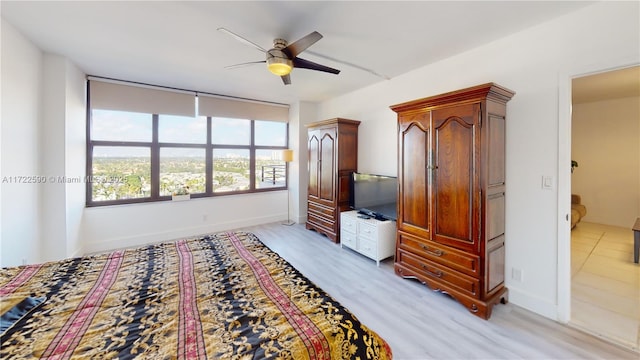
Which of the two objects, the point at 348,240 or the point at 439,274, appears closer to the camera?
the point at 439,274

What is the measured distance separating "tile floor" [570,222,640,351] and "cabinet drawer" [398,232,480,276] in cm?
88

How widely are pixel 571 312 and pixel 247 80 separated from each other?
463 centimetres

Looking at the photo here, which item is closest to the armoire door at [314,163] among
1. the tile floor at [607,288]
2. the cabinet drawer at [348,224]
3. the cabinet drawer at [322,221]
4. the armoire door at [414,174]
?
the cabinet drawer at [322,221]

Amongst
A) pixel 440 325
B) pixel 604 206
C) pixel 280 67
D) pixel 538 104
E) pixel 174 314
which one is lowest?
pixel 440 325

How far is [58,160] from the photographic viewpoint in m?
3.02

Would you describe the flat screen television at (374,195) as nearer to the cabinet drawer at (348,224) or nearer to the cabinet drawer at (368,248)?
the cabinet drawer at (348,224)

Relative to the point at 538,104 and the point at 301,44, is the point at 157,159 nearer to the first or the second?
the point at 301,44

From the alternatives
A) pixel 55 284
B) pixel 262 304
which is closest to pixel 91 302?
pixel 55 284

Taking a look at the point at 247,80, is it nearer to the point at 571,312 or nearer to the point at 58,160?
the point at 58,160

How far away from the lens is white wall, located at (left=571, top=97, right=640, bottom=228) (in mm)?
4695

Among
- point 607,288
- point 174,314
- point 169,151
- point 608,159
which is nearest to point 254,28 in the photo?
point 174,314

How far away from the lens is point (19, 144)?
2.53 m

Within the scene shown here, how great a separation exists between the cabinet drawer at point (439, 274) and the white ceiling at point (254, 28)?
231cm

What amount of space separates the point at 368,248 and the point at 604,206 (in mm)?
5287
